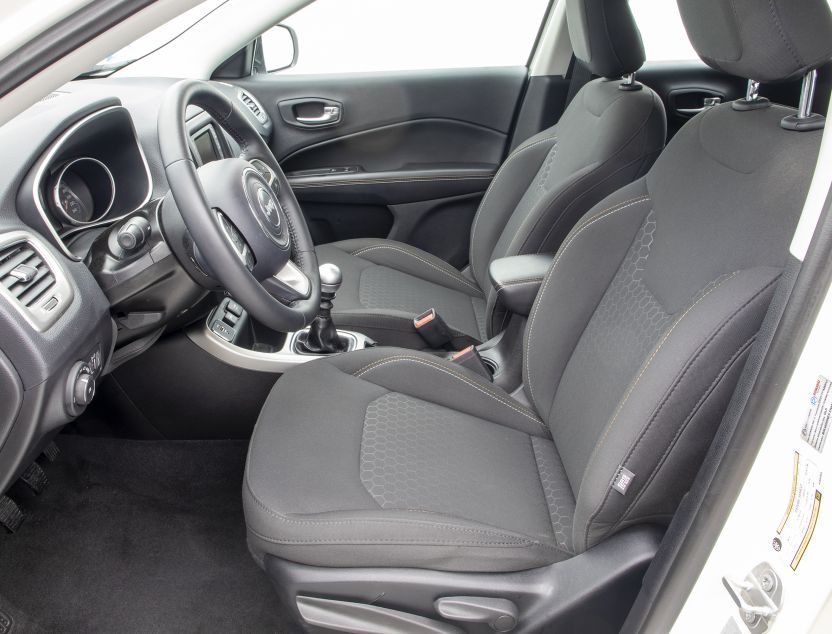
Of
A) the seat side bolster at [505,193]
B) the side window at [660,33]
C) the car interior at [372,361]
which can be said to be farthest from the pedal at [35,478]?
the side window at [660,33]

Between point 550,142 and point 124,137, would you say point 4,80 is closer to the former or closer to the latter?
point 124,137

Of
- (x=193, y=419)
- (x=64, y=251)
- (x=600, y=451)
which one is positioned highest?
(x=64, y=251)

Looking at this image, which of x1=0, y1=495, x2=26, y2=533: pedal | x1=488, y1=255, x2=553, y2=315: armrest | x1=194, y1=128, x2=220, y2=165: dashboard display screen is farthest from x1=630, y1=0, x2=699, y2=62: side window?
x1=0, y1=495, x2=26, y2=533: pedal

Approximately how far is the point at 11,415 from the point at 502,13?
7.09 feet

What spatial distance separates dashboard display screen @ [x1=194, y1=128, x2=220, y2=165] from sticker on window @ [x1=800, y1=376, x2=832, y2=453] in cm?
137

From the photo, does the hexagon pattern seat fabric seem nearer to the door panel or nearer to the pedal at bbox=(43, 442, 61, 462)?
the pedal at bbox=(43, 442, 61, 462)

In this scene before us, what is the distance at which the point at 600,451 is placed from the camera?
1046 mm

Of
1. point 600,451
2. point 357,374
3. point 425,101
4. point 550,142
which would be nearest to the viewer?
point 600,451

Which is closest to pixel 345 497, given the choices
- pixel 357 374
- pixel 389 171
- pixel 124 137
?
pixel 357 374

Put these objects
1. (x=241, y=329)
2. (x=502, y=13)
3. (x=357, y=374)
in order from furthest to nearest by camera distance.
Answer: (x=502, y=13) → (x=241, y=329) → (x=357, y=374)

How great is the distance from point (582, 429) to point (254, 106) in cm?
157

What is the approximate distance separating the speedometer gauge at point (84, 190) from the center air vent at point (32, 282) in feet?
0.64

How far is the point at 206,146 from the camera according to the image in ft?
5.78

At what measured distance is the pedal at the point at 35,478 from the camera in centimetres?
170
